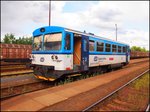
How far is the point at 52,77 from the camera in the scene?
9531 millimetres

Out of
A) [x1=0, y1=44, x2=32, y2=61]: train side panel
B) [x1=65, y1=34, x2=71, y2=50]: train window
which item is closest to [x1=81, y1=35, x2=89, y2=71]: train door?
[x1=65, y1=34, x2=71, y2=50]: train window

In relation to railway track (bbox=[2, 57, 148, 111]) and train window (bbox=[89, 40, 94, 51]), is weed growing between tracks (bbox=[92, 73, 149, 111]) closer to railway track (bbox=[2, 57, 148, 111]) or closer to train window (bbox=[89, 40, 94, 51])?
railway track (bbox=[2, 57, 148, 111])

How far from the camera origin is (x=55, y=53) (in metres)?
9.45

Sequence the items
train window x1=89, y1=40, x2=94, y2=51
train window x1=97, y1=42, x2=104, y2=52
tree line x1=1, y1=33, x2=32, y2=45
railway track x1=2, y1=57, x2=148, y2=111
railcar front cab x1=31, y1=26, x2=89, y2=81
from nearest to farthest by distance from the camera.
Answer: railway track x1=2, y1=57, x2=148, y2=111 < railcar front cab x1=31, y1=26, x2=89, y2=81 < train window x1=89, y1=40, x2=94, y2=51 < train window x1=97, y1=42, x2=104, y2=52 < tree line x1=1, y1=33, x2=32, y2=45

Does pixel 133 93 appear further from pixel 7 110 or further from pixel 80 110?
pixel 7 110

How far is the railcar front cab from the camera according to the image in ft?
30.7

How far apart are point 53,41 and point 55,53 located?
78 cm

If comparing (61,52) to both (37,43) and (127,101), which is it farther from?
(127,101)

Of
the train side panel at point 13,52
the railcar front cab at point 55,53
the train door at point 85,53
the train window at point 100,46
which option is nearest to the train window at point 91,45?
the train door at point 85,53

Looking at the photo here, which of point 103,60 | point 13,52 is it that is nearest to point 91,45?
point 103,60

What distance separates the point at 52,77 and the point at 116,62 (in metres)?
9.39

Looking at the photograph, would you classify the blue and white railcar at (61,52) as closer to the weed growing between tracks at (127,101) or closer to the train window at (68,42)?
the train window at (68,42)

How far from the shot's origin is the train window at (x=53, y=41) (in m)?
9.55

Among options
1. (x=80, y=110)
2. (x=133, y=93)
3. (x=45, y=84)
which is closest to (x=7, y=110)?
(x=80, y=110)
